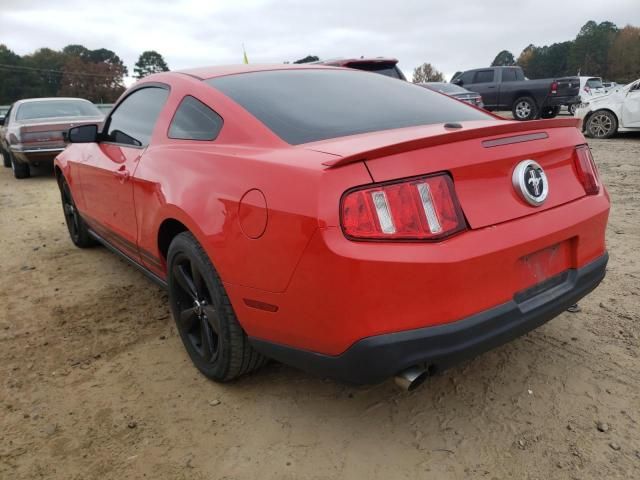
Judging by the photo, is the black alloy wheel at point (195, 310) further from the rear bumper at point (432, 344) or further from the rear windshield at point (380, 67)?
the rear windshield at point (380, 67)

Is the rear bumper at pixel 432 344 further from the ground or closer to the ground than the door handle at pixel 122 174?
closer to the ground

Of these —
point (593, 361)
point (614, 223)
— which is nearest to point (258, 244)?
point (593, 361)

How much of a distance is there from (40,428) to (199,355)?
0.74m

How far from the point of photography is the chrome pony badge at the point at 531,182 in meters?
1.89

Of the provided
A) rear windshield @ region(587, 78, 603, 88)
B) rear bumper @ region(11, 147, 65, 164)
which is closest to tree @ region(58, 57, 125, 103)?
rear windshield @ region(587, 78, 603, 88)

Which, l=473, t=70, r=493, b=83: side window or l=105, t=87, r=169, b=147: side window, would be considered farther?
l=473, t=70, r=493, b=83: side window

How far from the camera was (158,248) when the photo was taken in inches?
109

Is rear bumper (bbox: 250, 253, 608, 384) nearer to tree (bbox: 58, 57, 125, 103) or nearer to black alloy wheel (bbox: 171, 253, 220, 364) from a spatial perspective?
black alloy wheel (bbox: 171, 253, 220, 364)

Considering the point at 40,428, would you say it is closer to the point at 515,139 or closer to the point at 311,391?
the point at 311,391

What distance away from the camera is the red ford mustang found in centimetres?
166

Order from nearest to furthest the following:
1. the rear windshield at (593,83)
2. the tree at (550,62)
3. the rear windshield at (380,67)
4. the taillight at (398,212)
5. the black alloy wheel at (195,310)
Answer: the taillight at (398,212)
the black alloy wheel at (195,310)
the rear windshield at (380,67)
the rear windshield at (593,83)
the tree at (550,62)

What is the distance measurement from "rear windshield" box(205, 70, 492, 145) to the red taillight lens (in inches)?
20.9

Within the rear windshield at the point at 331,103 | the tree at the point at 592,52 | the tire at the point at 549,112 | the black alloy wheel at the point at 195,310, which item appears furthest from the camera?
the tree at the point at 592,52

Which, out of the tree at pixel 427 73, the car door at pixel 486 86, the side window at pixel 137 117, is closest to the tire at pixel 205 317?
the side window at pixel 137 117
